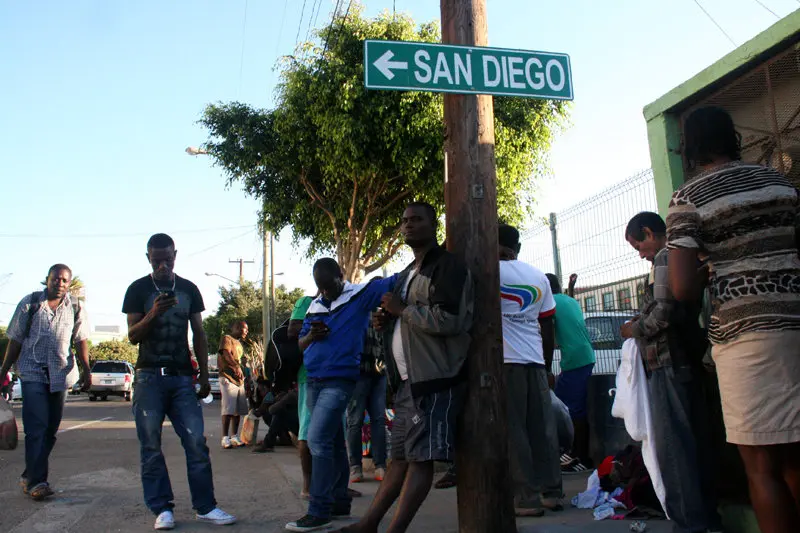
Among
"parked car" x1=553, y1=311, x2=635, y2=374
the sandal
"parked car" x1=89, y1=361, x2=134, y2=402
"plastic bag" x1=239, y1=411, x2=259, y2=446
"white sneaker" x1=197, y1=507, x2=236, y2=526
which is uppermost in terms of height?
"parked car" x1=89, y1=361, x2=134, y2=402

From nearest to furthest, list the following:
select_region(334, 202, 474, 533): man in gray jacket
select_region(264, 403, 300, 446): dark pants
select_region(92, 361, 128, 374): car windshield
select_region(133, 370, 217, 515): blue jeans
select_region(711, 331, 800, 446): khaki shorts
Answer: select_region(711, 331, 800, 446): khaki shorts, select_region(334, 202, 474, 533): man in gray jacket, select_region(133, 370, 217, 515): blue jeans, select_region(264, 403, 300, 446): dark pants, select_region(92, 361, 128, 374): car windshield

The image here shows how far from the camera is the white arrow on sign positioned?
4160mm

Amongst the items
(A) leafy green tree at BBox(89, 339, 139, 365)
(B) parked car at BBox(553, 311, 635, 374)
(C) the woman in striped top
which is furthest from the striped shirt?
(A) leafy green tree at BBox(89, 339, 139, 365)

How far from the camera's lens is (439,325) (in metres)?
3.59

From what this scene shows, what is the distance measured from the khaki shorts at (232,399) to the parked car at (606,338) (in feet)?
16.0

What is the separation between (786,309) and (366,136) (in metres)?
12.9

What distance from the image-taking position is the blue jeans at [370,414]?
20.5ft

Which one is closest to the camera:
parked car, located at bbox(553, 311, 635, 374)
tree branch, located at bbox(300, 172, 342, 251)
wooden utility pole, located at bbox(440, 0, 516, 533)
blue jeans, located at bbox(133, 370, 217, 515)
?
wooden utility pole, located at bbox(440, 0, 516, 533)

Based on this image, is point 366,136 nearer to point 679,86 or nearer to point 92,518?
point 679,86

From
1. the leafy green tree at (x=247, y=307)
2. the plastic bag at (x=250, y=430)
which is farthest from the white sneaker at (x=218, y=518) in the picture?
the leafy green tree at (x=247, y=307)

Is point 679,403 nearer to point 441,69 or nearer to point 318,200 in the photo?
point 441,69

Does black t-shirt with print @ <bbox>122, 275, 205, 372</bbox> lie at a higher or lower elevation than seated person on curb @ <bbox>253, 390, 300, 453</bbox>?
higher

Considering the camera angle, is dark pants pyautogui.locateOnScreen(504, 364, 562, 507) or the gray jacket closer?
the gray jacket

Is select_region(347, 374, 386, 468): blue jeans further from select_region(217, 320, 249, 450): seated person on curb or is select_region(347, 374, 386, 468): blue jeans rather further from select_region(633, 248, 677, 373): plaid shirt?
select_region(217, 320, 249, 450): seated person on curb
